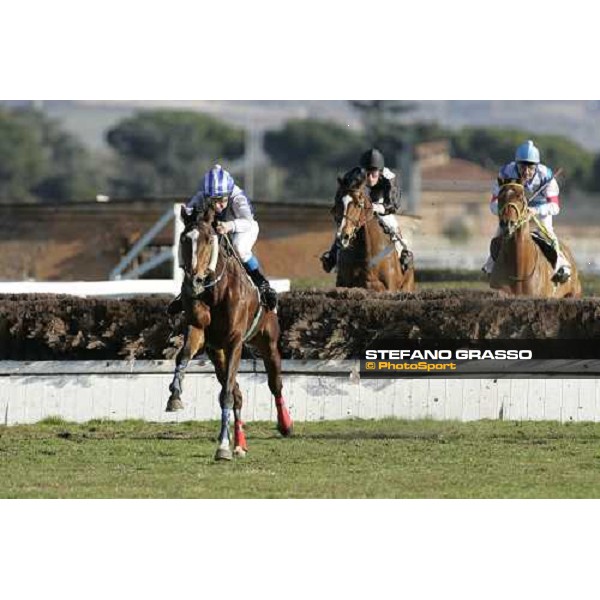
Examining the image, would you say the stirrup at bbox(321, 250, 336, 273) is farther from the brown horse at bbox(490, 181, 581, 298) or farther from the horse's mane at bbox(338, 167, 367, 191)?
A: the brown horse at bbox(490, 181, 581, 298)

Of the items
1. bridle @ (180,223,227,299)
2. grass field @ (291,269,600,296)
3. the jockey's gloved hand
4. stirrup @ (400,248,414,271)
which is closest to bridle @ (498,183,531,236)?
stirrup @ (400,248,414,271)

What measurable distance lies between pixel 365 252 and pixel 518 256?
4.57 ft

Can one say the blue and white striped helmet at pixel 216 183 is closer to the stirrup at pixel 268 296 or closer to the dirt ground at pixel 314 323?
the stirrup at pixel 268 296

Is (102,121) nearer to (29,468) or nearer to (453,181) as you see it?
(453,181)

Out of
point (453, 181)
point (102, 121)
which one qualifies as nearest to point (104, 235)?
point (453, 181)

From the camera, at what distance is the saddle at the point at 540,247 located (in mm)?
13047

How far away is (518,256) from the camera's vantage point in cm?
1280

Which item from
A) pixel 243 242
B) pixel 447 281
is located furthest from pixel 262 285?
pixel 447 281

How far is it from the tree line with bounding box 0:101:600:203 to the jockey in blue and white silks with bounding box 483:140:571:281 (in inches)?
526

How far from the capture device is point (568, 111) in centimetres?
2280

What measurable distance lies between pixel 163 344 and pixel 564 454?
3.61 meters

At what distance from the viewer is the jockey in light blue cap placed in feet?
32.9

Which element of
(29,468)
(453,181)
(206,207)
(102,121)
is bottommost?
(29,468)

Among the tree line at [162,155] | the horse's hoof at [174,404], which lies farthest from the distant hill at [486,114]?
the horse's hoof at [174,404]
